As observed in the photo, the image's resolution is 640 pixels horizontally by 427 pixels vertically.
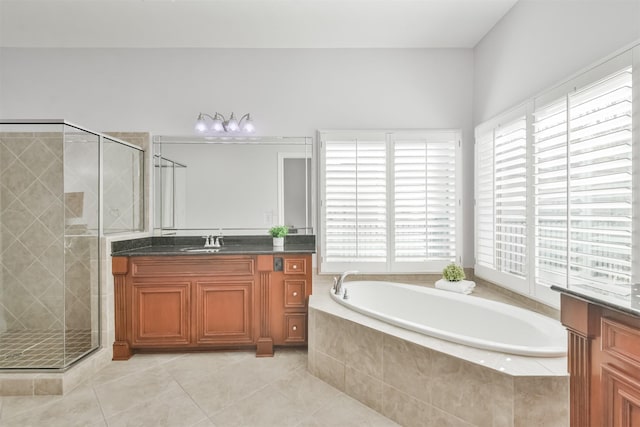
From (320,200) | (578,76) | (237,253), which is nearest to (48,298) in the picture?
(237,253)

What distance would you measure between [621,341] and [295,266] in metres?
2.02

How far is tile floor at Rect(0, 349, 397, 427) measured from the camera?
1.83m

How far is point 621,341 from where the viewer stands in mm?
896

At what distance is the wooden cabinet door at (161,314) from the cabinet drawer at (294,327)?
789 millimetres

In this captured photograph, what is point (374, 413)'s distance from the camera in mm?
1865

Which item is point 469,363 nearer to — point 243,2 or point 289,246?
point 289,246

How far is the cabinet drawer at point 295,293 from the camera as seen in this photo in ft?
8.61

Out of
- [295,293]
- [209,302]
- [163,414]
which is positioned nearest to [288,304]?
[295,293]

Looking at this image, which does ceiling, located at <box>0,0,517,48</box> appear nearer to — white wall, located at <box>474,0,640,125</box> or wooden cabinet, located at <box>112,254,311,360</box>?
white wall, located at <box>474,0,640,125</box>

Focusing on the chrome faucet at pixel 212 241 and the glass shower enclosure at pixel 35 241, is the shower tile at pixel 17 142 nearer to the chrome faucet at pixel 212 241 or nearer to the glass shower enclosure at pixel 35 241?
the glass shower enclosure at pixel 35 241

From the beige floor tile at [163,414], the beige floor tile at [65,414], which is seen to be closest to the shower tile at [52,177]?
the beige floor tile at [65,414]

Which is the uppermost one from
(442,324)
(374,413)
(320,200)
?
(320,200)

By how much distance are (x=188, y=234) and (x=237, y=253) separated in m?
0.84

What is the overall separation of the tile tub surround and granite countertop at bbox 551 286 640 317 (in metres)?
0.56
